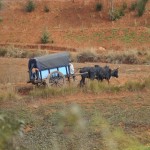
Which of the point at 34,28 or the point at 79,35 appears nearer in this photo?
the point at 79,35

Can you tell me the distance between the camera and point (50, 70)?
62.1 ft

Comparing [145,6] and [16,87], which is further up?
[145,6]

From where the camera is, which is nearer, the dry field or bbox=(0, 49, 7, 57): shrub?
the dry field

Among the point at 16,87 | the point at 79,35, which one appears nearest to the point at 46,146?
the point at 16,87

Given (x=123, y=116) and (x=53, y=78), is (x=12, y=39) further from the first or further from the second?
→ (x=123, y=116)

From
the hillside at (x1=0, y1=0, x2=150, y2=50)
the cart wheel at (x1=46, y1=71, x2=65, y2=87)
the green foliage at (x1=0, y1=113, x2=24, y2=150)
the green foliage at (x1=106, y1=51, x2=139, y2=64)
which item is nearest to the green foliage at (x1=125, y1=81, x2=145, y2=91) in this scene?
the cart wheel at (x1=46, y1=71, x2=65, y2=87)

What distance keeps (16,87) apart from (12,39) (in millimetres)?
21080

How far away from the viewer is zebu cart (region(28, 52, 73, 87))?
60.1ft

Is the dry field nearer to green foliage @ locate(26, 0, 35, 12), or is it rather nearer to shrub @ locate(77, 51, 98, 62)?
green foliage @ locate(26, 0, 35, 12)

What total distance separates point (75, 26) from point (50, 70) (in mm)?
23688

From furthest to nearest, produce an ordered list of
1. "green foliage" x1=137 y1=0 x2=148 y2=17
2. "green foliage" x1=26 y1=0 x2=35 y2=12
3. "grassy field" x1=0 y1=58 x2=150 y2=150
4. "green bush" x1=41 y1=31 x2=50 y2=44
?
"green foliage" x1=26 y1=0 x2=35 y2=12
"green foliage" x1=137 y1=0 x2=148 y2=17
"green bush" x1=41 y1=31 x2=50 y2=44
"grassy field" x1=0 y1=58 x2=150 y2=150

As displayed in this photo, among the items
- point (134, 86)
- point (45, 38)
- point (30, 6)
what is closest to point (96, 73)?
point (134, 86)

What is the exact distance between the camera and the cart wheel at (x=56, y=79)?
18.2m

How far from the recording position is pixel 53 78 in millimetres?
18297
